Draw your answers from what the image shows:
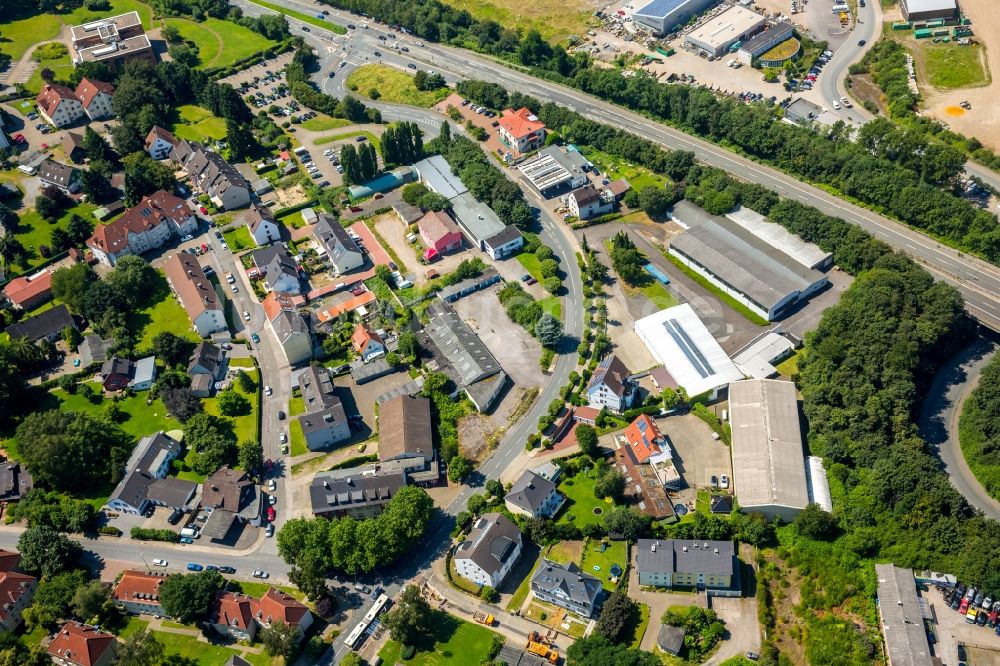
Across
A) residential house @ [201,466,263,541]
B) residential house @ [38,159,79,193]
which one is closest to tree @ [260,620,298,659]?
residential house @ [201,466,263,541]

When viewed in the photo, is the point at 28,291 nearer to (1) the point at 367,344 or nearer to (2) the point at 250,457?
(2) the point at 250,457

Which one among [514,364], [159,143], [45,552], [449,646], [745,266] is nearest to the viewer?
[449,646]

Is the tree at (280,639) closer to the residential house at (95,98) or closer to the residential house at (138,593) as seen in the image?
the residential house at (138,593)

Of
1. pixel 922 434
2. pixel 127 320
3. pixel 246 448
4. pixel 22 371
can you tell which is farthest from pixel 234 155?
pixel 922 434

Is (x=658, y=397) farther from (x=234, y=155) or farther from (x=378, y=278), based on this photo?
(x=234, y=155)

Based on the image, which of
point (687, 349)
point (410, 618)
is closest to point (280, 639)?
point (410, 618)
